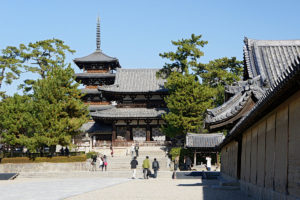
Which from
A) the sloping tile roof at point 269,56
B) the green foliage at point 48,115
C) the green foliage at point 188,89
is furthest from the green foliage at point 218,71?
the sloping tile roof at point 269,56

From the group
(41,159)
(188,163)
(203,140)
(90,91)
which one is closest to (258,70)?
(188,163)

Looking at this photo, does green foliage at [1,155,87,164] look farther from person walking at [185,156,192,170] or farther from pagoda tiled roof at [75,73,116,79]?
pagoda tiled roof at [75,73,116,79]

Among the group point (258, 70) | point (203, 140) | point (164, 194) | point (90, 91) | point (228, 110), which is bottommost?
point (164, 194)

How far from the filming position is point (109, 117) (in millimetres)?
51438

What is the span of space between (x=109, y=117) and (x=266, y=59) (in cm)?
3376

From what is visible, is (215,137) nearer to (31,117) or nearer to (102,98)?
(31,117)

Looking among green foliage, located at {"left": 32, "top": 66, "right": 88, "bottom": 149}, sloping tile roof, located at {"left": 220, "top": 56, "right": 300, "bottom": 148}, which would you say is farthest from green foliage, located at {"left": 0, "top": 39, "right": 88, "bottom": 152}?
sloping tile roof, located at {"left": 220, "top": 56, "right": 300, "bottom": 148}

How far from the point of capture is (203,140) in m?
40.8

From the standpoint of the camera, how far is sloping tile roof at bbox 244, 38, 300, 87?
18633 mm

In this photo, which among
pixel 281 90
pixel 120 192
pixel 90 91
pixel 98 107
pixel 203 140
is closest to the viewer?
pixel 281 90

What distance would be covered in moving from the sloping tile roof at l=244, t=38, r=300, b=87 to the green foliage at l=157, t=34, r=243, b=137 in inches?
881

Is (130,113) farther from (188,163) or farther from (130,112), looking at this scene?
(188,163)

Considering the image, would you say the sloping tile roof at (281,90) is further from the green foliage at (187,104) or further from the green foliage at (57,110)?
the green foliage at (187,104)

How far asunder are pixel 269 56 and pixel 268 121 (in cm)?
895
